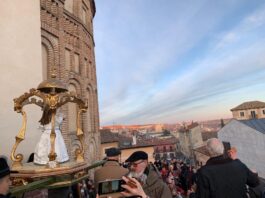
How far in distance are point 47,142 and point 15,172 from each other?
0.47 m

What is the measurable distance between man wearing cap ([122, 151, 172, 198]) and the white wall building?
73.4 feet

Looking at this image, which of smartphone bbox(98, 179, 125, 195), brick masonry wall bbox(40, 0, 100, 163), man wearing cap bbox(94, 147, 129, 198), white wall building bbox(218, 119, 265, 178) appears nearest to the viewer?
smartphone bbox(98, 179, 125, 195)

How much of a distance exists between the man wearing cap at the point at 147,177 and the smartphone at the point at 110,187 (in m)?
0.36

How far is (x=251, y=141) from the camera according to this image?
24219mm

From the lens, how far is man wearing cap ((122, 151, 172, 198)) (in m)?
2.57

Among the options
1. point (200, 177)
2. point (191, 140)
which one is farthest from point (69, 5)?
point (191, 140)

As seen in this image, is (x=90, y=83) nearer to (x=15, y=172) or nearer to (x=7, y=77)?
(x=7, y=77)

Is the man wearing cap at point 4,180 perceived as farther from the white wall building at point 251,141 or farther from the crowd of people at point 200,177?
the white wall building at point 251,141

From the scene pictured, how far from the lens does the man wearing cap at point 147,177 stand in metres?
2.57

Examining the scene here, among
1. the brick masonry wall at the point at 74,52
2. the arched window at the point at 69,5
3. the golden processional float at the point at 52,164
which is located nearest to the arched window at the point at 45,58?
the brick masonry wall at the point at 74,52

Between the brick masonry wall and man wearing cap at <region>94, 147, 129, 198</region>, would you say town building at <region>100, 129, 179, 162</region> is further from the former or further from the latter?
man wearing cap at <region>94, 147, 129, 198</region>

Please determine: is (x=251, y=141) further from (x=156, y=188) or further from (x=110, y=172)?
(x=156, y=188)

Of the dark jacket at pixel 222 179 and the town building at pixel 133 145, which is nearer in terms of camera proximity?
the dark jacket at pixel 222 179

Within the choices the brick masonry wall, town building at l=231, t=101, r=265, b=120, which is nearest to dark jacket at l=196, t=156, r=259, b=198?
the brick masonry wall
